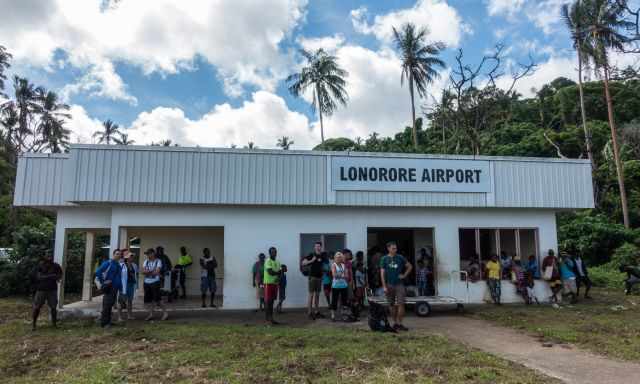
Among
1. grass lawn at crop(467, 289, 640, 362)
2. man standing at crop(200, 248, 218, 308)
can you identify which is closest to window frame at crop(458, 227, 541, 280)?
grass lawn at crop(467, 289, 640, 362)

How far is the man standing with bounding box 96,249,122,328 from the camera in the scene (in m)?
8.52

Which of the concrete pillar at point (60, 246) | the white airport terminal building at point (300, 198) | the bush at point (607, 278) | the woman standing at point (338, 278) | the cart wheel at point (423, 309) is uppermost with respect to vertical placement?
the white airport terminal building at point (300, 198)

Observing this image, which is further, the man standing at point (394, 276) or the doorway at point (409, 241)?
the doorway at point (409, 241)

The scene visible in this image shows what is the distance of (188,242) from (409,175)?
26.4 ft

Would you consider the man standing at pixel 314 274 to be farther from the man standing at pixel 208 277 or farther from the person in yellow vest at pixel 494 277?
the person in yellow vest at pixel 494 277

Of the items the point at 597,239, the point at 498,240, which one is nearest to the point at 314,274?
the point at 498,240

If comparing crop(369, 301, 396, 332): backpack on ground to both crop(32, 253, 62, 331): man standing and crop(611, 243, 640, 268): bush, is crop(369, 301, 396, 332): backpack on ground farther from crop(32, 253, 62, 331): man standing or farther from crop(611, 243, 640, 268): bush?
crop(611, 243, 640, 268): bush

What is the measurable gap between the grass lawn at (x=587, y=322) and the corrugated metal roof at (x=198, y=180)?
10.1 feet

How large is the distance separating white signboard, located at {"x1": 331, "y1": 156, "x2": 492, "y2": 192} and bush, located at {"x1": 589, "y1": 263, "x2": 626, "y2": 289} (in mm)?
8147

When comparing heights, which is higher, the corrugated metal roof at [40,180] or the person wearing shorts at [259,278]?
the corrugated metal roof at [40,180]

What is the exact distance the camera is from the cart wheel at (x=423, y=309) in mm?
9984

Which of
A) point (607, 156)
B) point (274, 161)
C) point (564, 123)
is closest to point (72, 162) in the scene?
point (274, 161)

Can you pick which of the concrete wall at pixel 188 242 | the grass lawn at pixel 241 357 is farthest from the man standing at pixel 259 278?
the concrete wall at pixel 188 242

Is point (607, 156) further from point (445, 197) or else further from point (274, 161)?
point (274, 161)
